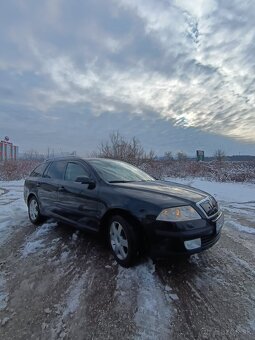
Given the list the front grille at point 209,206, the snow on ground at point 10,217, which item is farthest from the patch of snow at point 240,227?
the snow on ground at point 10,217

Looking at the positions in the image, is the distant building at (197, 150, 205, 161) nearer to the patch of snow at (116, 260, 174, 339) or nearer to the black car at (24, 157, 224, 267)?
the black car at (24, 157, 224, 267)

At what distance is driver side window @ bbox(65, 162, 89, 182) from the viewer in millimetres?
4594

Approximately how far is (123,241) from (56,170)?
250 cm

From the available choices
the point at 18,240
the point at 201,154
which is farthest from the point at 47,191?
the point at 201,154

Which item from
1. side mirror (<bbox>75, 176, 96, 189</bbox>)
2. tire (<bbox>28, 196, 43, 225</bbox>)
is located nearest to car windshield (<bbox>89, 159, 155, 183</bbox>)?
side mirror (<bbox>75, 176, 96, 189</bbox>)

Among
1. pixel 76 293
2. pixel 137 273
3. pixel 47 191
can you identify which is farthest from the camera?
pixel 47 191

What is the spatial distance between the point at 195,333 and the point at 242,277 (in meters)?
1.36

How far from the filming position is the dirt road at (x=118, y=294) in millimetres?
2480

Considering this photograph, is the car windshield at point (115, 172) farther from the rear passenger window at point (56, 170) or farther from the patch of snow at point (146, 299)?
the patch of snow at point (146, 299)

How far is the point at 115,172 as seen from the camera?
185 inches

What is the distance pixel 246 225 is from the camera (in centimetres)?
607

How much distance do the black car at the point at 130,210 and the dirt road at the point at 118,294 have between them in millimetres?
401

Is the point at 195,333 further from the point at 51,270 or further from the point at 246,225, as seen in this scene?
the point at 246,225

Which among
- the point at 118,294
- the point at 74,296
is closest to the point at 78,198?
the point at 74,296
